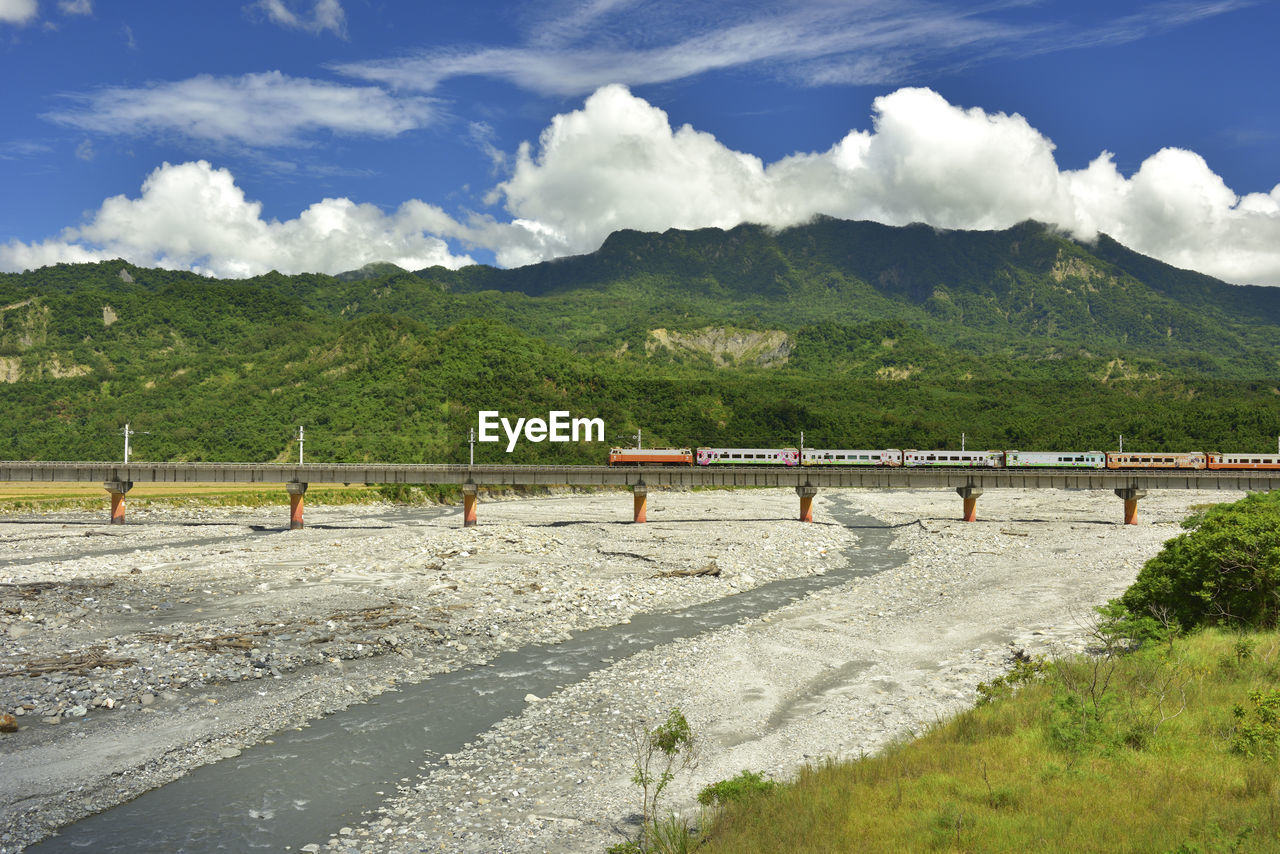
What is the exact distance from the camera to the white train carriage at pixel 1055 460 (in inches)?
3561

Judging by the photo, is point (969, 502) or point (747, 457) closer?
point (969, 502)

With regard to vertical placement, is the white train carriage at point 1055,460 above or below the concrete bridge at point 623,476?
above

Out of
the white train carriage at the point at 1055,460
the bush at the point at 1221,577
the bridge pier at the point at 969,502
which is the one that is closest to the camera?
the bush at the point at 1221,577

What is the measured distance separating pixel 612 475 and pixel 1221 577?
6135 centimetres

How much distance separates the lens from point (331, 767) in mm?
20188

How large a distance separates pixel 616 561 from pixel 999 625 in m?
28.2

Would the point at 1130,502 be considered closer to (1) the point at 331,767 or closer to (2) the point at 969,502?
(2) the point at 969,502

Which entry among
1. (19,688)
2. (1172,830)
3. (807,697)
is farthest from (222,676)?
(1172,830)

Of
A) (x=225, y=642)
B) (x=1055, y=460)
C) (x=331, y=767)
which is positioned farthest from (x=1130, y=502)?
(x=331, y=767)

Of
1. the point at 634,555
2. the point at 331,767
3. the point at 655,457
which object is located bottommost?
the point at 634,555

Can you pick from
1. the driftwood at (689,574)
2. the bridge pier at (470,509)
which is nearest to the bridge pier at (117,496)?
the bridge pier at (470,509)

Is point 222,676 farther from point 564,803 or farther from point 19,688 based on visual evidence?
point 564,803

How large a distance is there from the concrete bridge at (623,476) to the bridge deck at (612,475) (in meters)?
0.10

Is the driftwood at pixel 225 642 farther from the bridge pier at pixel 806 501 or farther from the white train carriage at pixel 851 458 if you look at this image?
the white train carriage at pixel 851 458
